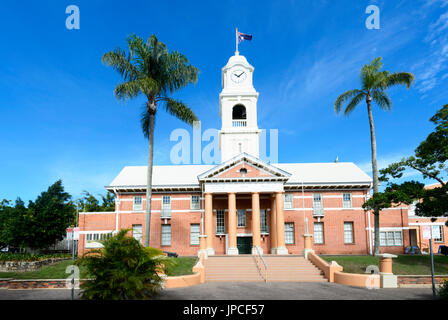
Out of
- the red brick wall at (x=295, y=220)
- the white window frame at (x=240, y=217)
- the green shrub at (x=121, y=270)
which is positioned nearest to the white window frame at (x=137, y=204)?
the red brick wall at (x=295, y=220)

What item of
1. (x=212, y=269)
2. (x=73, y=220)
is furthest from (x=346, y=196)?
(x=73, y=220)

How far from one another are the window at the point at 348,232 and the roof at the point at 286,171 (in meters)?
4.15

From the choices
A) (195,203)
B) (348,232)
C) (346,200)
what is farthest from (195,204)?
(348,232)

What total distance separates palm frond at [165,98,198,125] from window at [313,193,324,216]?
50.1ft

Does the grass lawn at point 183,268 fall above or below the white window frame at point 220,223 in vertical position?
below

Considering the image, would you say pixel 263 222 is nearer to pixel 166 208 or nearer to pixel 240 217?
pixel 240 217

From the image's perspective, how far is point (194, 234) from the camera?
33.2 meters

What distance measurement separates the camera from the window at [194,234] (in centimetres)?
3291

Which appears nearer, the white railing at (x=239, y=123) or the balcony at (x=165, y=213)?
the balcony at (x=165, y=213)

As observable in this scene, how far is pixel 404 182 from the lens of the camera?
73.8 feet

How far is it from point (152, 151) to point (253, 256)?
35.9ft

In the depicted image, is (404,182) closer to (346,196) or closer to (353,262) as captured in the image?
(353,262)

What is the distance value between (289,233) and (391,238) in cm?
1013

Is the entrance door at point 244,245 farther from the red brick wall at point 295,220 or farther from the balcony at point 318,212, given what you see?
the balcony at point 318,212
